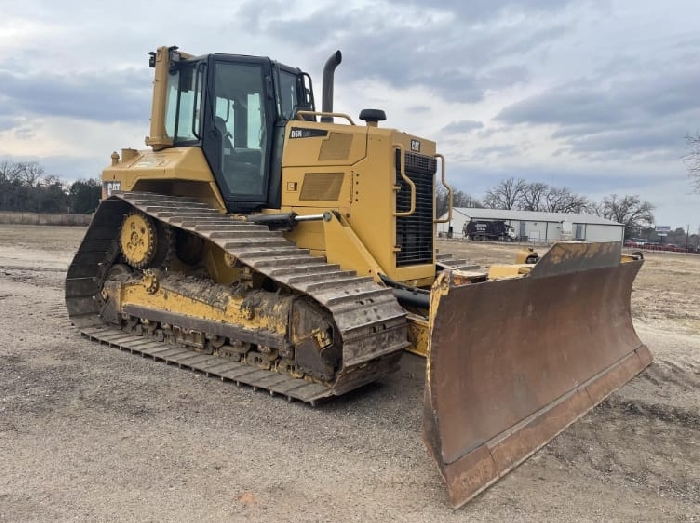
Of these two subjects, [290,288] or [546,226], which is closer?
[290,288]

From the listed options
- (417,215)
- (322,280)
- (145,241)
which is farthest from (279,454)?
(145,241)

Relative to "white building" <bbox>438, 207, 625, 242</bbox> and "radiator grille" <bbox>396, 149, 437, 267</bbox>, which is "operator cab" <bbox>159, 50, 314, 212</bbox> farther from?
"white building" <bbox>438, 207, 625, 242</bbox>

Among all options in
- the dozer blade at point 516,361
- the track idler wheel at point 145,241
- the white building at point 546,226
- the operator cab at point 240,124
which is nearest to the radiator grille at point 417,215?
the operator cab at point 240,124

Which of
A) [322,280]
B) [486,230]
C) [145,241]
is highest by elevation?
[486,230]

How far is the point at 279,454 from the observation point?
4.03 metres

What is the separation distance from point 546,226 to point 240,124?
202ft

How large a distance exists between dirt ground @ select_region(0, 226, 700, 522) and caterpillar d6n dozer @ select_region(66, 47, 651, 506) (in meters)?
0.22

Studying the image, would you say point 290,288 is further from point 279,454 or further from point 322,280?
point 279,454

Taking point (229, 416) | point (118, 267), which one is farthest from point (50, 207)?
point (229, 416)

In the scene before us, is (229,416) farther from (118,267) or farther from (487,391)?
(118,267)

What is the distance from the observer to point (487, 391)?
4180 mm

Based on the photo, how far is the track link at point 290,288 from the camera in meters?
4.84

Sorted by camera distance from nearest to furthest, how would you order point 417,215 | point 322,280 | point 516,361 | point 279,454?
point 279,454
point 516,361
point 322,280
point 417,215

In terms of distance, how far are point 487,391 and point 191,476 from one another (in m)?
2.12
